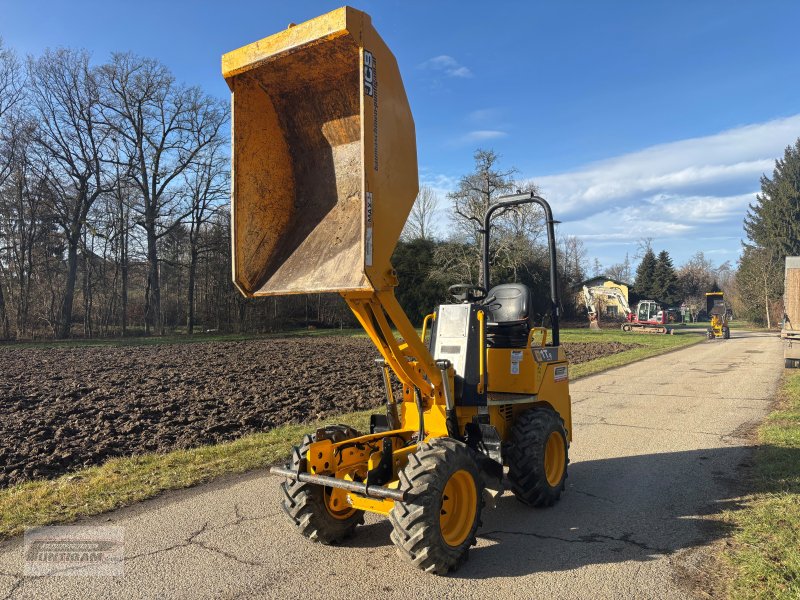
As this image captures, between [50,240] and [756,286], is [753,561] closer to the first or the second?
[50,240]

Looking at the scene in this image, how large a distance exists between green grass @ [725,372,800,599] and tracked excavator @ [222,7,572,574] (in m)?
1.57

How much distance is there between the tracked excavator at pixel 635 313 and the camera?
3878cm

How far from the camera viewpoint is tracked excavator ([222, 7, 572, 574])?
375 cm

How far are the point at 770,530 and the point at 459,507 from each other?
100 inches

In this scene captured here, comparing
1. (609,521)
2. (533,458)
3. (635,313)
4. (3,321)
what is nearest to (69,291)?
(3,321)

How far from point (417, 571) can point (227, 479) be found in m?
2.91

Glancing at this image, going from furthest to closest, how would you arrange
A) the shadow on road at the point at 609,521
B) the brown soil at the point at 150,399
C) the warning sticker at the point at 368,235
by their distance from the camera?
the brown soil at the point at 150,399, the shadow on road at the point at 609,521, the warning sticker at the point at 368,235

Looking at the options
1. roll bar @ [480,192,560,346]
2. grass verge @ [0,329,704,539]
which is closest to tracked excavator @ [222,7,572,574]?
roll bar @ [480,192,560,346]

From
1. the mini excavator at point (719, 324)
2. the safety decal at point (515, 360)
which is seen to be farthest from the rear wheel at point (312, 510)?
the mini excavator at point (719, 324)

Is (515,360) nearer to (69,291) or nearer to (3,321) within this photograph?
(69,291)

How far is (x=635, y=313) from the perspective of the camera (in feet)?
146

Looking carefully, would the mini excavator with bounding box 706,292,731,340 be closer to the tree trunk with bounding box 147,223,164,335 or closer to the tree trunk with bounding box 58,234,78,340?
the tree trunk with bounding box 147,223,164,335

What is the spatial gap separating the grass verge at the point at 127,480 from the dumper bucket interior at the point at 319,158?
279 centimetres

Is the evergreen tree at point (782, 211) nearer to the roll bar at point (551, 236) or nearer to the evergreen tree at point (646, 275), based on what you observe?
the evergreen tree at point (646, 275)
